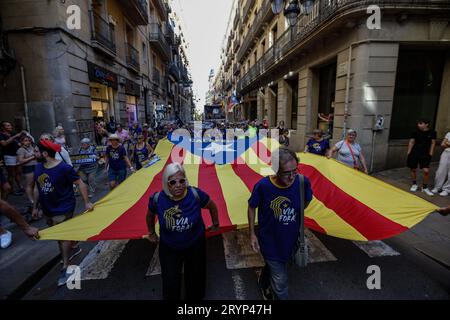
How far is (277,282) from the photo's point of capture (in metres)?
2.47

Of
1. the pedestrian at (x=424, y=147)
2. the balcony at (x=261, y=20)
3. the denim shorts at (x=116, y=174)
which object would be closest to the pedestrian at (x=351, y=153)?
the pedestrian at (x=424, y=147)

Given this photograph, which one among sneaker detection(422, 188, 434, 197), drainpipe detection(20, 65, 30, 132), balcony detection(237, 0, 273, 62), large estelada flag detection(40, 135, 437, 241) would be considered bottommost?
sneaker detection(422, 188, 434, 197)

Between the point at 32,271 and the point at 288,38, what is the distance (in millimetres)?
14655

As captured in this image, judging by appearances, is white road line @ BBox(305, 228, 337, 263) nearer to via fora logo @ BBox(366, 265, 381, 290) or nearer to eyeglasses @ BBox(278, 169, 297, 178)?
via fora logo @ BBox(366, 265, 381, 290)

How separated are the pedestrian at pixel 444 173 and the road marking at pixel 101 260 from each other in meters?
7.52

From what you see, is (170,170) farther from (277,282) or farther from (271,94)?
(271,94)

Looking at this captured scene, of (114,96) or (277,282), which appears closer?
(277,282)

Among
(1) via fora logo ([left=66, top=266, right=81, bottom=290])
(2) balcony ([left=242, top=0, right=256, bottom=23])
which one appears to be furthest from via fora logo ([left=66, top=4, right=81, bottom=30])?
(2) balcony ([left=242, top=0, right=256, bottom=23])

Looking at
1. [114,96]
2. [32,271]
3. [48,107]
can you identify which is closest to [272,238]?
[32,271]

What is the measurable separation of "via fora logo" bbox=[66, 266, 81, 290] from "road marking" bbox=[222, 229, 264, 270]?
2030mm

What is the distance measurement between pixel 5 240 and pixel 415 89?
12595 mm

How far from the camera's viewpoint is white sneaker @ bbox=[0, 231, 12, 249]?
398 cm

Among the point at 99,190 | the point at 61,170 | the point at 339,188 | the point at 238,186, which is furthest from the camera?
the point at 99,190

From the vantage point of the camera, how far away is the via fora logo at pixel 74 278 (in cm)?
311
